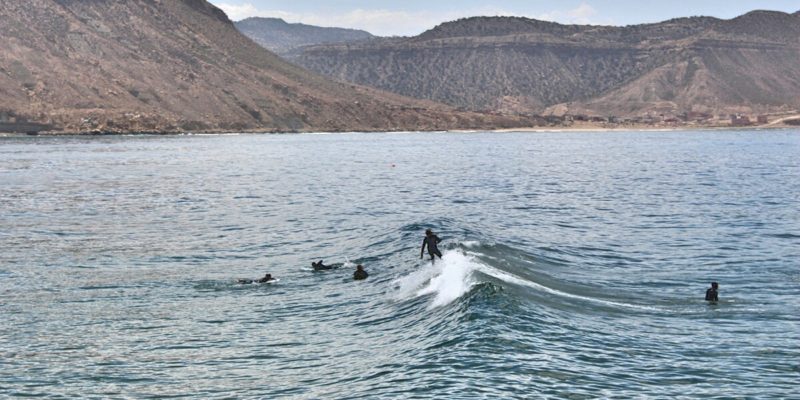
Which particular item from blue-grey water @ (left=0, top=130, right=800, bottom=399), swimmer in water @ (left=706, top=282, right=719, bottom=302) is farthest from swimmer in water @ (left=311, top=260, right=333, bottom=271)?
swimmer in water @ (left=706, top=282, right=719, bottom=302)

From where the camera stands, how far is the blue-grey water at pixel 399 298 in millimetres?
20969

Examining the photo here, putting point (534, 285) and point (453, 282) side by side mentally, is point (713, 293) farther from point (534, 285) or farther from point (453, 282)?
point (453, 282)

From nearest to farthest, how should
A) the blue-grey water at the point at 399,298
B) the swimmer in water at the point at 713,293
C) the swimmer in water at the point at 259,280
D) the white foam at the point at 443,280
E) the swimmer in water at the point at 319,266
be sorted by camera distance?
the blue-grey water at the point at 399,298, the white foam at the point at 443,280, the swimmer in water at the point at 713,293, the swimmer in water at the point at 259,280, the swimmer in water at the point at 319,266

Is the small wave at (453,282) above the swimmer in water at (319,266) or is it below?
above

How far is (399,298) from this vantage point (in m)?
31.4

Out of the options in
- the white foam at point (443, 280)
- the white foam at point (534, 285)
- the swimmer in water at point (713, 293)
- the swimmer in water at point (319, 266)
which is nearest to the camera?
the white foam at point (443, 280)

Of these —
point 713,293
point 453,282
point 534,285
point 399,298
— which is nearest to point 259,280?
point 399,298

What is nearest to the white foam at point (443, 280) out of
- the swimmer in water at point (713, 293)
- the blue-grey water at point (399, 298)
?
the blue-grey water at point (399, 298)

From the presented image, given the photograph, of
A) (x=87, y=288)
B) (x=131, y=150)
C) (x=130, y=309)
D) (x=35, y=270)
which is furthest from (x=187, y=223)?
(x=131, y=150)

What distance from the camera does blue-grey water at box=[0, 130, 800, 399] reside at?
68.8 ft

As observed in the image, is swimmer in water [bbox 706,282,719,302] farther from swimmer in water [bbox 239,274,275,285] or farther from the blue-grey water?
swimmer in water [bbox 239,274,275,285]

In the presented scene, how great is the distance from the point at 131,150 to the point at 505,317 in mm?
145224

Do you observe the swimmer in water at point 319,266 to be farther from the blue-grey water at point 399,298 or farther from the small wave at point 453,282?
the small wave at point 453,282

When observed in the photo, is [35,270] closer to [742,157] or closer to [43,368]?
[43,368]
